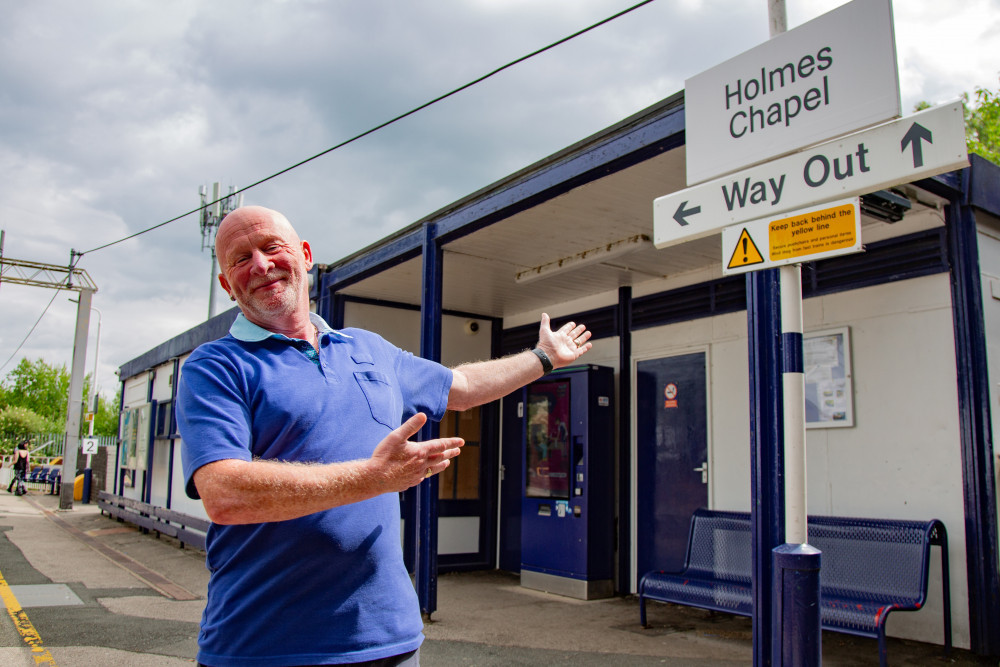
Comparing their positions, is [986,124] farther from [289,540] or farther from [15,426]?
[15,426]

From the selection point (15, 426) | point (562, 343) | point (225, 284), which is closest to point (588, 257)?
point (562, 343)

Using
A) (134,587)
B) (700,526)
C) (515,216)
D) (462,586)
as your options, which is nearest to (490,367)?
(515,216)

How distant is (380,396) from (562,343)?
76 centimetres

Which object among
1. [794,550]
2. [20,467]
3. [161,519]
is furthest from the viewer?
[20,467]

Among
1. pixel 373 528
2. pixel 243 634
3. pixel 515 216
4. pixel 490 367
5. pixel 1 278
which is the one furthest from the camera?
pixel 1 278

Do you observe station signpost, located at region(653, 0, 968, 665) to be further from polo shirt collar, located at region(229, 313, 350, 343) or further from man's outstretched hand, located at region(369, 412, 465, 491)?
polo shirt collar, located at region(229, 313, 350, 343)

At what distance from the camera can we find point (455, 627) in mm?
6422

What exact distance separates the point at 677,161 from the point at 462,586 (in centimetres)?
544

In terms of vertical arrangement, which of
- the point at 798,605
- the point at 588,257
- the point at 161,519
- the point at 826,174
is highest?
the point at 588,257

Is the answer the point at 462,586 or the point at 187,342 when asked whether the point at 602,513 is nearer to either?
the point at 462,586

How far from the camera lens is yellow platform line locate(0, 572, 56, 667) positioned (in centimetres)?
516

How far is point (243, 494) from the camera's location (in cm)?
147

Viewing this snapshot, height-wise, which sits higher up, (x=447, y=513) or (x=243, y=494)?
(x=243, y=494)

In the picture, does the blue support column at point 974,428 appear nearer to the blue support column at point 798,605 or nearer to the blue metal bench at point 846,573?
the blue metal bench at point 846,573
